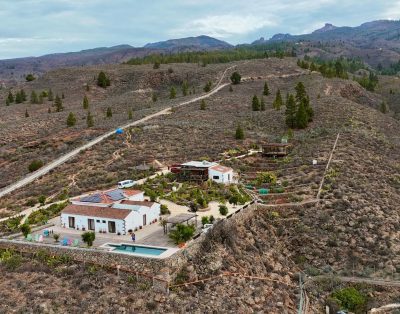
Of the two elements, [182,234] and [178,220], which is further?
[178,220]

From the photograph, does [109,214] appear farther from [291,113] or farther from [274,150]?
[291,113]

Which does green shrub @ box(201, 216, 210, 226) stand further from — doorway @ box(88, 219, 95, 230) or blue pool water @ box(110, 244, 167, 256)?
doorway @ box(88, 219, 95, 230)

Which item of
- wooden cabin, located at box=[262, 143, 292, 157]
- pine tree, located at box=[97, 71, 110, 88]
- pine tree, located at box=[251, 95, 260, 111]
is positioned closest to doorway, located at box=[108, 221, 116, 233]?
wooden cabin, located at box=[262, 143, 292, 157]

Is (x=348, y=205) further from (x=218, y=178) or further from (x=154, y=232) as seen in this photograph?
(x=154, y=232)

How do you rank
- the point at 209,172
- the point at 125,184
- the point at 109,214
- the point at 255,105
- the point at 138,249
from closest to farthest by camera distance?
the point at 138,249 → the point at 109,214 → the point at 125,184 → the point at 209,172 → the point at 255,105

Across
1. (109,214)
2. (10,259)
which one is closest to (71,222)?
(109,214)

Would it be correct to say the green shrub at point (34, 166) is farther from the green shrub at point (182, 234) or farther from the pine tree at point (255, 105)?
the pine tree at point (255, 105)

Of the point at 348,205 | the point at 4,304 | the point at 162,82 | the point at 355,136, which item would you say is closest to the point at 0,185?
the point at 4,304
